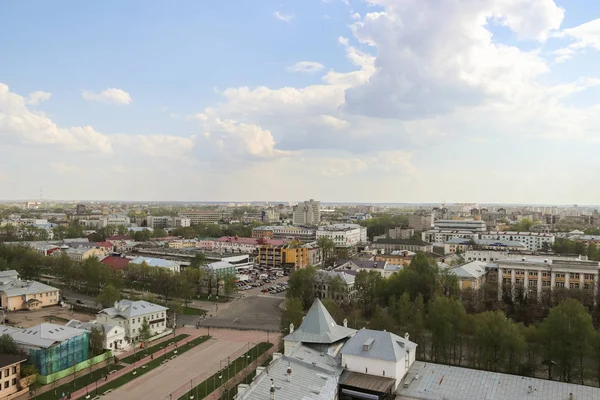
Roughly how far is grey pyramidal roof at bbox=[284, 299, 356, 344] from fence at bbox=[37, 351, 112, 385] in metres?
14.8

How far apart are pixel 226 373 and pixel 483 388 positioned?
53.7 ft

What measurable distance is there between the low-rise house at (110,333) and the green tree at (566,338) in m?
29.9

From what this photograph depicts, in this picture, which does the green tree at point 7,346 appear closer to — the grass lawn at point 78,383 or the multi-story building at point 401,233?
the grass lawn at point 78,383

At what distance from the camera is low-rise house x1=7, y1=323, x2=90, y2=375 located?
99.0 ft

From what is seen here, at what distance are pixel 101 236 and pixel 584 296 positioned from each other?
90361 millimetres

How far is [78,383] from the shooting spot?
29.5 meters

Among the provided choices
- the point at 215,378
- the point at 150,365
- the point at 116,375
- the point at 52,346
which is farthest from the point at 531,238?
the point at 52,346

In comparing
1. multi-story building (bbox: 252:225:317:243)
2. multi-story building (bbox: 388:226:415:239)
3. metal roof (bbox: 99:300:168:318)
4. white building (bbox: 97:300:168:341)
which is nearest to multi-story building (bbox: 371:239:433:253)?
multi-story building (bbox: 252:225:317:243)

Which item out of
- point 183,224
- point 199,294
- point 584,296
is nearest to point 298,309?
point 199,294

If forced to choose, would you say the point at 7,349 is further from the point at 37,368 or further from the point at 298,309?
the point at 298,309

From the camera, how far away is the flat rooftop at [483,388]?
21594mm

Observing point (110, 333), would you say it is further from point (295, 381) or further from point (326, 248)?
point (326, 248)

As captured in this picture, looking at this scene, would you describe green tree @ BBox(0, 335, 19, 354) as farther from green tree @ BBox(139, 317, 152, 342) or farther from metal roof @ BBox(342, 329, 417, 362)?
metal roof @ BBox(342, 329, 417, 362)

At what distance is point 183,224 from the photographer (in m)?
152
